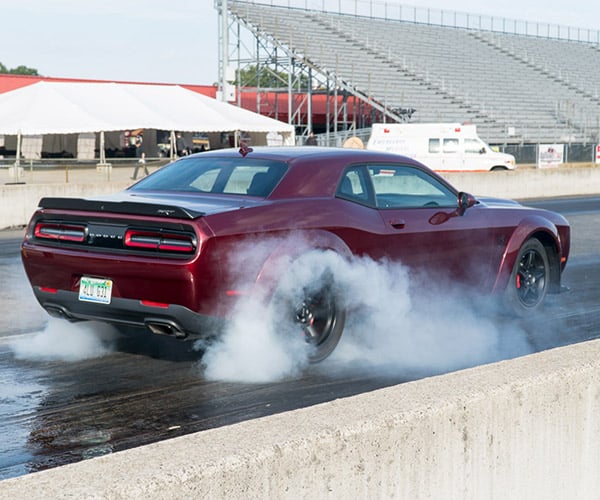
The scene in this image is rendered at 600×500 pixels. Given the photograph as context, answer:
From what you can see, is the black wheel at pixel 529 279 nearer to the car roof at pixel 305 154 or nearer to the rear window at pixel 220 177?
the car roof at pixel 305 154

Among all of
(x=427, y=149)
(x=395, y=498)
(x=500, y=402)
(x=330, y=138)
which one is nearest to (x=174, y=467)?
(x=395, y=498)

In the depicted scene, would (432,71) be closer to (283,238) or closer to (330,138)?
(330,138)

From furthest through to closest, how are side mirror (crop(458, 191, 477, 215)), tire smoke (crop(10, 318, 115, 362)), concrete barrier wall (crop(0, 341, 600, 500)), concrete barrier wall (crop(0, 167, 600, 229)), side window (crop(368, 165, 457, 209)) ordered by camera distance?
1. concrete barrier wall (crop(0, 167, 600, 229))
2. side mirror (crop(458, 191, 477, 215))
3. side window (crop(368, 165, 457, 209))
4. tire smoke (crop(10, 318, 115, 362))
5. concrete barrier wall (crop(0, 341, 600, 500))

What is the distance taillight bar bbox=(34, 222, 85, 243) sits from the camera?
646 cm

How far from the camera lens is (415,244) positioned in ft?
24.5

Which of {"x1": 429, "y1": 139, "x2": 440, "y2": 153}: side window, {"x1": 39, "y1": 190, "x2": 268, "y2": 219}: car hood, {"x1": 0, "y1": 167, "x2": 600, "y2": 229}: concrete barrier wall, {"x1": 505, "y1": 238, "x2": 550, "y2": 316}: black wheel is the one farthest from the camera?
{"x1": 429, "y1": 139, "x2": 440, "y2": 153}: side window

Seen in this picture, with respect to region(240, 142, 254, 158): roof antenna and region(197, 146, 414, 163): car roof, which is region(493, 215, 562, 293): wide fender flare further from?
region(240, 142, 254, 158): roof antenna

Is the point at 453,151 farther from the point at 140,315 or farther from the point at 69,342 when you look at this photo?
the point at 140,315

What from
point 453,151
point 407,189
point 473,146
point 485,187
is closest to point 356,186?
point 407,189

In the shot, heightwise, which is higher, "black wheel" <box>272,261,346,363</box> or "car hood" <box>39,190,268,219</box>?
"car hood" <box>39,190,268,219</box>

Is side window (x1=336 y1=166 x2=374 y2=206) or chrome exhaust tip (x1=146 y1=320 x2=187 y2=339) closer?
chrome exhaust tip (x1=146 y1=320 x2=187 y2=339)

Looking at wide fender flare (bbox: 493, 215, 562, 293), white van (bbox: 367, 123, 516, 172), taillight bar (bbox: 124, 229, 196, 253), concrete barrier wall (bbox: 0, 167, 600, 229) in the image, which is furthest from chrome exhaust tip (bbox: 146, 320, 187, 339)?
white van (bbox: 367, 123, 516, 172)

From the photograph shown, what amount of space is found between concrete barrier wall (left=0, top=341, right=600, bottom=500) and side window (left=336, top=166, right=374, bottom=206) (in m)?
3.25

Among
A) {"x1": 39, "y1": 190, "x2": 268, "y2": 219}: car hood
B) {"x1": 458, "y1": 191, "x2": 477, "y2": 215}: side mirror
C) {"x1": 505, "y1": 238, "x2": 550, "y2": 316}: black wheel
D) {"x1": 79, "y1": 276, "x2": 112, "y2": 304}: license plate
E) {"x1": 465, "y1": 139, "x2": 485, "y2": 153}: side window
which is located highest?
{"x1": 465, "y1": 139, "x2": 485, "y2": 153}: side window
